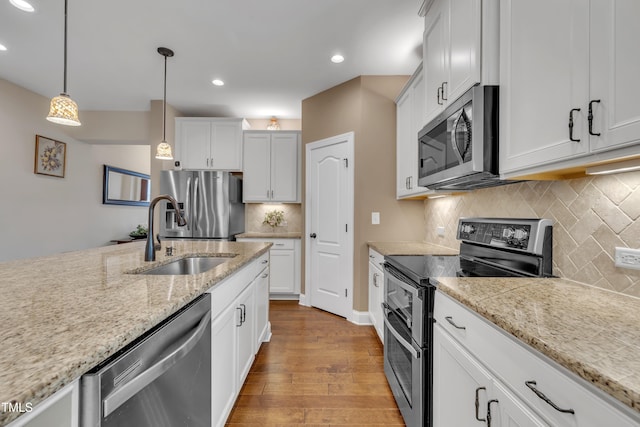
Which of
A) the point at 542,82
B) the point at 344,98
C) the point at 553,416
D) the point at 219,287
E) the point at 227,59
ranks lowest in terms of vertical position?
the point at 553,416

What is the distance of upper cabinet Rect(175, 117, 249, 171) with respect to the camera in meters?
3.99

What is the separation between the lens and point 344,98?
321cm

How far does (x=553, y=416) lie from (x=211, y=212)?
367 cm

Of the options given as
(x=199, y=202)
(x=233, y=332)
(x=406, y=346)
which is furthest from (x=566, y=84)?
(x=199, y=202)

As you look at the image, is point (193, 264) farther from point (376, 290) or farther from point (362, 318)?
point (362, 318)

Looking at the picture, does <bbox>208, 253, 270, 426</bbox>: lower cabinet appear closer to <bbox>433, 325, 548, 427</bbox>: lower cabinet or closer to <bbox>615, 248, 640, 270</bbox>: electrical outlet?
<bbox>433, 325, 548, 427</bbox>: lower cabinet

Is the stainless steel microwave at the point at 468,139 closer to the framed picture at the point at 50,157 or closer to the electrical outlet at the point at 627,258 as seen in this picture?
the electrical outlet at the point at 627,258

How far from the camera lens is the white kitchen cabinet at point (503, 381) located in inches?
22.5

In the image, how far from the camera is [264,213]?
14.4 ft

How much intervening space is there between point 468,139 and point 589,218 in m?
0.59

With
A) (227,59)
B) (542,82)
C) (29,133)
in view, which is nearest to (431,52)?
(542,82)

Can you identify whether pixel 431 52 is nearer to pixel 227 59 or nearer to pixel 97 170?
pixel 227 59

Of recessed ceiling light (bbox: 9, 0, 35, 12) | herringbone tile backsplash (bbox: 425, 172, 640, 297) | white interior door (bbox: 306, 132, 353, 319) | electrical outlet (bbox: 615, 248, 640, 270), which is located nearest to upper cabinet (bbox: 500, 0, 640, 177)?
herringbone tile backsplash (bbox: 425, 172, 640, 297)

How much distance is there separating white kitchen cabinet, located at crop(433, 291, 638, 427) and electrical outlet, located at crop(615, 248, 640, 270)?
603 millimetres
